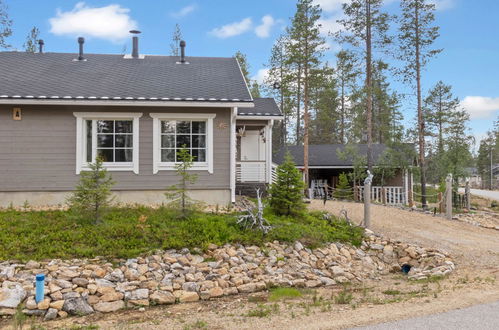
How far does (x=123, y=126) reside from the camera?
10.9m

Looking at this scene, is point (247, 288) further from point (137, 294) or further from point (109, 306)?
point (109, 306)

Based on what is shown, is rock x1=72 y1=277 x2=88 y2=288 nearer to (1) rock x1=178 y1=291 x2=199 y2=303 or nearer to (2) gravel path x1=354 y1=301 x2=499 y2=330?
(1) rock x1=178 y1=291 x2=199 y2=303

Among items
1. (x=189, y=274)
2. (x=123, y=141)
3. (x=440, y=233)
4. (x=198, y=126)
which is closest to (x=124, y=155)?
(x=123, y=141)

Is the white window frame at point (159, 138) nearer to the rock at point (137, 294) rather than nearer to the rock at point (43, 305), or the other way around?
the rock at point (137, 294)

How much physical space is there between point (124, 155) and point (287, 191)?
4.71m

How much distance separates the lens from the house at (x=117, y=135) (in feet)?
34.5

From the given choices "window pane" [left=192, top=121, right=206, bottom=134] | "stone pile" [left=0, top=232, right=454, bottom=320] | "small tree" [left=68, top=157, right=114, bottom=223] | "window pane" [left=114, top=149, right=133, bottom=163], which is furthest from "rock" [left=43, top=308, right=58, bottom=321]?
"window pane" [left=192, top=121, right=206, bottom=134]

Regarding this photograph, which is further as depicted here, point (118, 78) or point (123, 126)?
point (118, 78)

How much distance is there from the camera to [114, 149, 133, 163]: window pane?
35.7ft

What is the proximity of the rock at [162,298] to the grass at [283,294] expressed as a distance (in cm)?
169

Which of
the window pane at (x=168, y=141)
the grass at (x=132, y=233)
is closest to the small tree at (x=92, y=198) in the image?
the grass at (x=132, y=233)

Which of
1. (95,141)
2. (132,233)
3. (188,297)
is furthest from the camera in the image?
(95,141)

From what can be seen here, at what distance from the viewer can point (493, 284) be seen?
6.73m

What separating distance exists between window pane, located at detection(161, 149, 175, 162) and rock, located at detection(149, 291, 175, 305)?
5.06m
